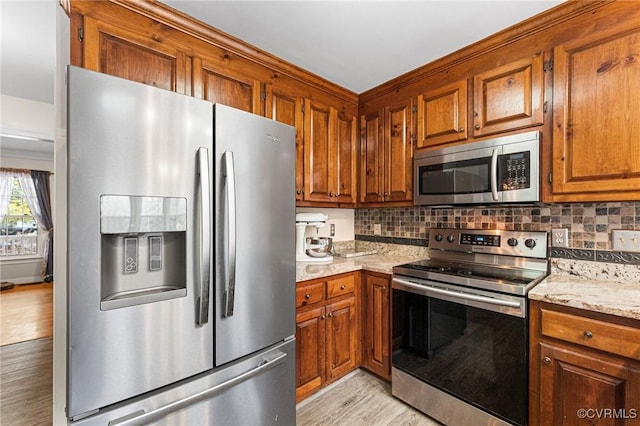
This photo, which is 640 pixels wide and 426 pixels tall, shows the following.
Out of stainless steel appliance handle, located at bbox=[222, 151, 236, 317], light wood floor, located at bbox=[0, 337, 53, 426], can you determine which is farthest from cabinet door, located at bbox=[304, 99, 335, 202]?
light wood floor, located at bbox=[0, 337, 53, 426]

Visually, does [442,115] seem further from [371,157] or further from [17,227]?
[17,227]

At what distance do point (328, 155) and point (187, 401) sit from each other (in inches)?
74.7

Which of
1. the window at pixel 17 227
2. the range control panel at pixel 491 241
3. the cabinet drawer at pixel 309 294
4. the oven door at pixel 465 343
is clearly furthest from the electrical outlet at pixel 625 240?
the window at pixel 17 227

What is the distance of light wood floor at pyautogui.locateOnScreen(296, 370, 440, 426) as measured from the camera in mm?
1786

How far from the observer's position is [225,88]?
182cm

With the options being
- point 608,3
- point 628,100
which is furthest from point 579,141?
point 608,3

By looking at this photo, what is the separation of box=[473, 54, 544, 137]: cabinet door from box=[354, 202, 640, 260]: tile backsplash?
58 cm

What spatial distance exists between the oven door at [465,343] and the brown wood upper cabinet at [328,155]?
3.08 ft

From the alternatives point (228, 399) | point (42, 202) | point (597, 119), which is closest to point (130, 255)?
point (228, 399)

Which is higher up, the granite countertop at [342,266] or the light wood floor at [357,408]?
the granite countertop at [342,266]

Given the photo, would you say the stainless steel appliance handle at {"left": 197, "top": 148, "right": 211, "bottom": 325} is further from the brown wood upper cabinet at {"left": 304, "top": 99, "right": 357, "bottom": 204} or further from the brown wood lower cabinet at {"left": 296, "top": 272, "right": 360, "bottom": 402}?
the brown wood upper cabinet at {"left": 304, "top": 99, "right": 357, "bottom": 204}

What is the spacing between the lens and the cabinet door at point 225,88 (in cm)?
170

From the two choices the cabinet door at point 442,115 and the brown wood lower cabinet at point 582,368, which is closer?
the brown wood lower cabinet at point 582,368

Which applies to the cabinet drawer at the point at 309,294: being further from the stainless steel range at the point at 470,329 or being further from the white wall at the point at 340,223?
the white wall at the point at 340,223
